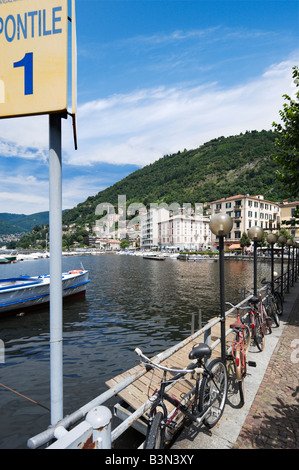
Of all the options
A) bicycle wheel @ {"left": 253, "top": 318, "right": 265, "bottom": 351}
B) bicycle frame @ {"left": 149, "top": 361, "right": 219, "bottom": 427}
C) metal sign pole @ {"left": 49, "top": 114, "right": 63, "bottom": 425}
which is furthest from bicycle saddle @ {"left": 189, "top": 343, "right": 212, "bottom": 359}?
bicycle wheel @ {"left": 253, "top": 318, "right": 265, "bottom": 351}

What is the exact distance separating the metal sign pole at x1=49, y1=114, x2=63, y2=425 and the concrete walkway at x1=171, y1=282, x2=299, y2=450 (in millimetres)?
2245

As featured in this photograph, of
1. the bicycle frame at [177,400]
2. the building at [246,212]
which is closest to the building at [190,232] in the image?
the building at [246,212]

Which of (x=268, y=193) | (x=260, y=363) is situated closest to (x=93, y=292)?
(x=260, y=363)

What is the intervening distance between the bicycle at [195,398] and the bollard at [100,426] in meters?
1.19

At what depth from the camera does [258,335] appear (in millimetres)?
6859

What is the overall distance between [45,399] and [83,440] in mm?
7754

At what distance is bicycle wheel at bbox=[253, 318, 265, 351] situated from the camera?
21.6 ft

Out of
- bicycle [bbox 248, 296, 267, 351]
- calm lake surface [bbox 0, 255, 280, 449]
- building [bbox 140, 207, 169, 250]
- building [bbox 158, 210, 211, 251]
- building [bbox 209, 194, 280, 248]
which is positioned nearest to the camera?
bicycle [bbox 248, 296, 267, 351]

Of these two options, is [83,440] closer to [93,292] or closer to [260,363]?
[260,363]

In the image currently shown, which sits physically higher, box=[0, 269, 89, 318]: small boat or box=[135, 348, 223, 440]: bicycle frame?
box=[135, 348, 223, 440]: bicycle frame

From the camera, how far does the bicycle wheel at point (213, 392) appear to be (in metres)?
3.64

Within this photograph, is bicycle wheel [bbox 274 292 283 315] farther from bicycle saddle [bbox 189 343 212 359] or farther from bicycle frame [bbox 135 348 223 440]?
bicycle saddle [bbox 189 343 212 359]

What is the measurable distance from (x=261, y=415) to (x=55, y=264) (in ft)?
13.6

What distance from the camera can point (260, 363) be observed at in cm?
606
